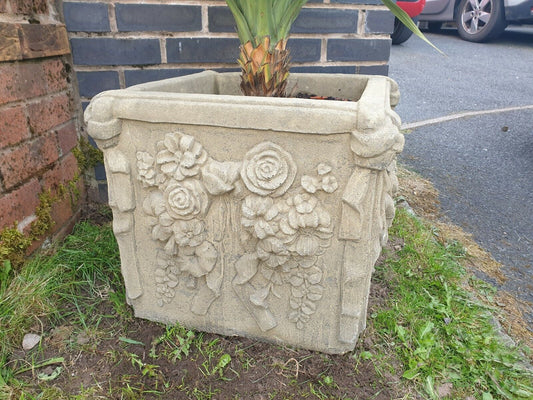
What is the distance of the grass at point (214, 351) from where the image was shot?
51.1 inches

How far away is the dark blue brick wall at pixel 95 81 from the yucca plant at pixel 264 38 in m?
0.80

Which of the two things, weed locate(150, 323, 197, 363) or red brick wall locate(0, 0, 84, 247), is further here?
red brick wall locate(0, 0, 84, 247)

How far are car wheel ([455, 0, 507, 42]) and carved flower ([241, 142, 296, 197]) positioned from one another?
7961 millimetres

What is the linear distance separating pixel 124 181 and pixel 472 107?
440cm

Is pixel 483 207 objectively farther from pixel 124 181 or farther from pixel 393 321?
pixel 124 181

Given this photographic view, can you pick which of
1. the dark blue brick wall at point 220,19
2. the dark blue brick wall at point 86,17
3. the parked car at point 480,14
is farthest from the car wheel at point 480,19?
the dark blue brick wall at point 86,17

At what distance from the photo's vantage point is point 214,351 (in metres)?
1.42

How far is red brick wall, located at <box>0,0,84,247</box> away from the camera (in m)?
1.52

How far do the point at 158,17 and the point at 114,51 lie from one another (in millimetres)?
264

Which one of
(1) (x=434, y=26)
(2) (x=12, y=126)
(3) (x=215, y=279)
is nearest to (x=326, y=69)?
(3) (x=215, y=279)

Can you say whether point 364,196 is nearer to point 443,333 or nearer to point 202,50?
point 443,333

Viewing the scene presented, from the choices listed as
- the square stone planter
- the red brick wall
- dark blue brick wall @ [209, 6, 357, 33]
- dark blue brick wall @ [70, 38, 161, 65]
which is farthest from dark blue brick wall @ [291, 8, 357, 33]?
the red brick wall

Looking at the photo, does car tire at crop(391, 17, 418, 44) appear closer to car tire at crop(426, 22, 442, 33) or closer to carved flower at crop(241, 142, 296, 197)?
car tire at crop(426, 22, 442, 33)

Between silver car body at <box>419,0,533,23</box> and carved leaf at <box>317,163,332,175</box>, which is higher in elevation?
silver car body at <box>419,0,533,23</box>
